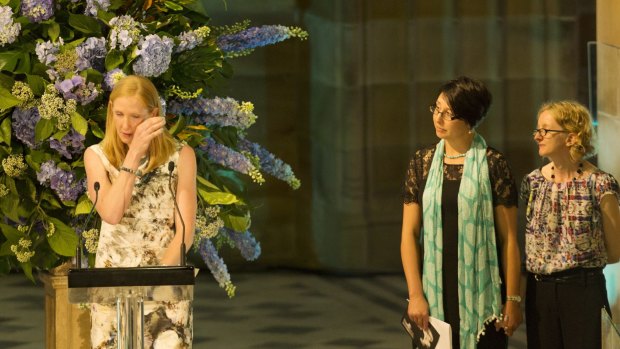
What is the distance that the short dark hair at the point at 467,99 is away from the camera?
5008 mm

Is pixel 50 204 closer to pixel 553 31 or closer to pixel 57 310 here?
pixel 57 310

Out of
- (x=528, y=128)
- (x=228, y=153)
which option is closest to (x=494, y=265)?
(x=228, y=153)

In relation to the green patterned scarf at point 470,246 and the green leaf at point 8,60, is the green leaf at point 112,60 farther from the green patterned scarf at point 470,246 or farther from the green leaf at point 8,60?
the green patterned scarf at point 470,246

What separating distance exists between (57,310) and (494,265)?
1.72 m

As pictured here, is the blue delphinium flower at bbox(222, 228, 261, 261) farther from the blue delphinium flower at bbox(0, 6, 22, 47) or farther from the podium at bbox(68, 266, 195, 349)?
the podium at bbox(68, 266, 195, 349)

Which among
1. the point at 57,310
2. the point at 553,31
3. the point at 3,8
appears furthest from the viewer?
the point at 553,31

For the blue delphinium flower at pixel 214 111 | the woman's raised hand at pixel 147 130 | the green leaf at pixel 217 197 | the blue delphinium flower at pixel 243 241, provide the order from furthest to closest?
the blue delphinium flower at pixel 243 241 → the blue delphinium flower at pixel 214 111 → the green leaf at pixel 217 197 → the woman's raised hand at pixel 147 130

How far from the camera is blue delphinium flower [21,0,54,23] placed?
5020 mm

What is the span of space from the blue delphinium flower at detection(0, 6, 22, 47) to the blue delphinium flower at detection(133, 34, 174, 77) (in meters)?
0.46

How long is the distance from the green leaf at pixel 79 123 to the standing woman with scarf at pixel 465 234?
4.05 ft

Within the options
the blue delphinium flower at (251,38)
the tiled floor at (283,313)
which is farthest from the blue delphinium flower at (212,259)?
the tiled floor at (283,313)

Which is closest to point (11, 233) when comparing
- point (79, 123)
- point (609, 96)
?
point (79, 123)

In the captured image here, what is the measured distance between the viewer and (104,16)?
16.7ft

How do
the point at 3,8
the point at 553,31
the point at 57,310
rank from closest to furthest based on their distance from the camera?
the point at 3,8, the point at 57,310, the point at 553,31
